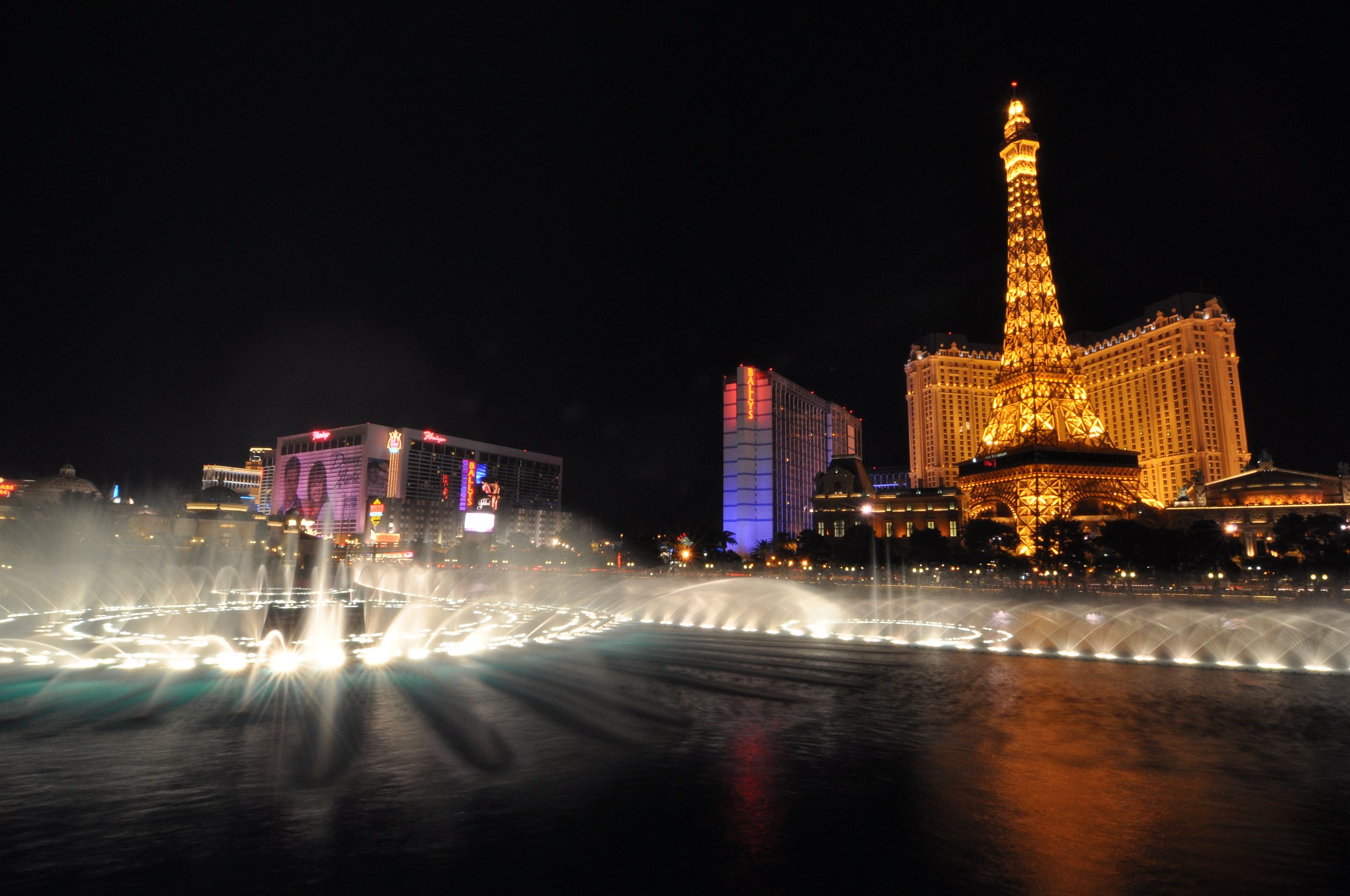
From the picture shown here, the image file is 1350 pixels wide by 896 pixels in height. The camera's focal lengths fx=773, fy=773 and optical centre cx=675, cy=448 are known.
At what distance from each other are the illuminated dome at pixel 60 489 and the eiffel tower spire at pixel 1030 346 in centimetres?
12914

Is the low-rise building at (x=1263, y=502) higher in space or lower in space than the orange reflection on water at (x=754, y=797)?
higher

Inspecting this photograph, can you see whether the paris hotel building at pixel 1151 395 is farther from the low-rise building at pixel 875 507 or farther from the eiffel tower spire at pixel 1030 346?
the eiffel tower spire at pixel 1030 346

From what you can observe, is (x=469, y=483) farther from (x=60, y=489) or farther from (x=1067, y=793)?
(x=1067, y=793)

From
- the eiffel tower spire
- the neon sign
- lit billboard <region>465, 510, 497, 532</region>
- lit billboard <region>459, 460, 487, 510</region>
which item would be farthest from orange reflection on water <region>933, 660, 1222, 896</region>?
the neon sign

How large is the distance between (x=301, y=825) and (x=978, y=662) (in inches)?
749

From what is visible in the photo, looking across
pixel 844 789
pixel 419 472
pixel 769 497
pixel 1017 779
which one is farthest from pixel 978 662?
pixel 419 472

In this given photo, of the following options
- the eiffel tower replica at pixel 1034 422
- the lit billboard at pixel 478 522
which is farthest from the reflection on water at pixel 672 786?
the lit billboard at pixel 478 522

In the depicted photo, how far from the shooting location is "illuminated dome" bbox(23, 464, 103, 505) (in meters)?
114

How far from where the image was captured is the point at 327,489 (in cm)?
18200

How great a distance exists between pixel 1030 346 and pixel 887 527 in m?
34.3

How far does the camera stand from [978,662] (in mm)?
22516

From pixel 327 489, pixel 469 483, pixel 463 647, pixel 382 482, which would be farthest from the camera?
pixel 327 489

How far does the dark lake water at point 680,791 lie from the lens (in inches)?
306

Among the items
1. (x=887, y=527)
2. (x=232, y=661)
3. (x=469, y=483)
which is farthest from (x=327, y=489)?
(x=232, y=661)
